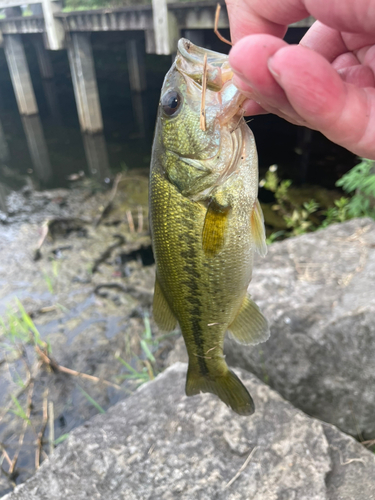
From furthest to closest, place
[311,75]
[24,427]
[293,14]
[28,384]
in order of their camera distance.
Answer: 1. [28,384]
2. [24,427]
3. [293,14]
4. [311,75]

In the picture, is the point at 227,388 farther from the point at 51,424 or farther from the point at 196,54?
the point at 51,424

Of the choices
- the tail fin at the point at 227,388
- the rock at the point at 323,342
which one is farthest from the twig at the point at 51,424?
the tail fin at the point at 227,388

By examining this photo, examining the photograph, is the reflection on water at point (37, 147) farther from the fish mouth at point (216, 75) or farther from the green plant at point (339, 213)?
the fish mouth at point (216, 75)

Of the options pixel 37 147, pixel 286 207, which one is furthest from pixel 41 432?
pixel 37 147

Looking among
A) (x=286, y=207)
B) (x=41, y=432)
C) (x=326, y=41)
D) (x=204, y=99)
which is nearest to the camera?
(x=204, y=99)

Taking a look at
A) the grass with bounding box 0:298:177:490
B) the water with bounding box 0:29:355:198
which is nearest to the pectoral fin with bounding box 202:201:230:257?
the grass with bounding box 0:298:177:490

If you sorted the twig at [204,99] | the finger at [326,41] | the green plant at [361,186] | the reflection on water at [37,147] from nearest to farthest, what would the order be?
1. the twig at [204,99]
2. the finger at [326,41]
3. the green plant at [361,186]
4. the reflection on water at [37,147]

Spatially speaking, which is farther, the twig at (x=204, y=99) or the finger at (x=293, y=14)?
the twig at (x=204, y=99)

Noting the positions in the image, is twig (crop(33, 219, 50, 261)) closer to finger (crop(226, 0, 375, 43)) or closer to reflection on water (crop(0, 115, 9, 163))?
finger (crop(226, 0, 375, 43))

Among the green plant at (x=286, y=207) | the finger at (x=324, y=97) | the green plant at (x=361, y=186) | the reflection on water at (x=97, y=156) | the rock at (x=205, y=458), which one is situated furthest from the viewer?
the reflection on water at (x=97, y=156)
